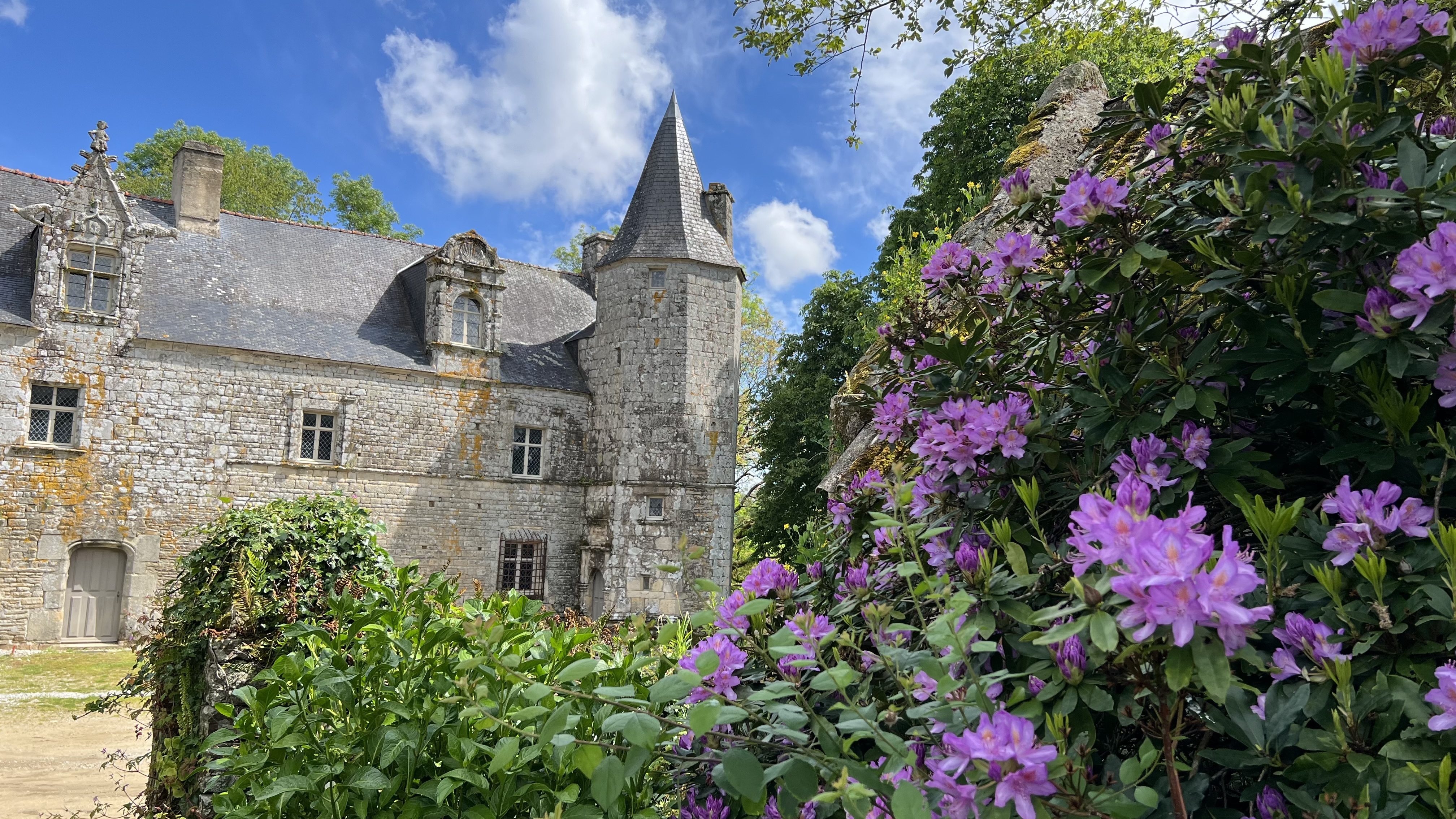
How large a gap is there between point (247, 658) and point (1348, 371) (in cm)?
493

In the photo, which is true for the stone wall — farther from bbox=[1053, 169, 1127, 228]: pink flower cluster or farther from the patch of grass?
bbox=[1053, 169, 1127, 228]: pink flower cluster

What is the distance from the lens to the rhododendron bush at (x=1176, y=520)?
107 cm

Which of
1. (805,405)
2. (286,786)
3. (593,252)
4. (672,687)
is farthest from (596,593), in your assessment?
(672,687)

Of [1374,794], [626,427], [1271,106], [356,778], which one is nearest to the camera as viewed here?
[1374,794]

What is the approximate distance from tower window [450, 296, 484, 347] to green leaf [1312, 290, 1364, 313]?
2016 centimetres

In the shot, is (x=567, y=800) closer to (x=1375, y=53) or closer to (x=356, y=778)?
(x=356, y=778)

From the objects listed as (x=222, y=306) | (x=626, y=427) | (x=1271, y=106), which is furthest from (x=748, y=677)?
(x=222, y=306)

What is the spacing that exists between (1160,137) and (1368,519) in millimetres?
988

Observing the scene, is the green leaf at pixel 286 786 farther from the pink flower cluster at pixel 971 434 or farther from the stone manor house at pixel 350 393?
the stone manor house at pixel 350 393

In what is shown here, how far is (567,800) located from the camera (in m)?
1.79

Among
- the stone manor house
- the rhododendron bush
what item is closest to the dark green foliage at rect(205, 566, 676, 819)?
the rhododendron bush

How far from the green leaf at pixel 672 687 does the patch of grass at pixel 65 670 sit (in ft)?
48.5

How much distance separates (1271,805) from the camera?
1.15m

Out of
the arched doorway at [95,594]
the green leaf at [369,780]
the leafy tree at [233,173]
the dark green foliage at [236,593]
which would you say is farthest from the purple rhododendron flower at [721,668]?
the leafy tree at [233,173]
